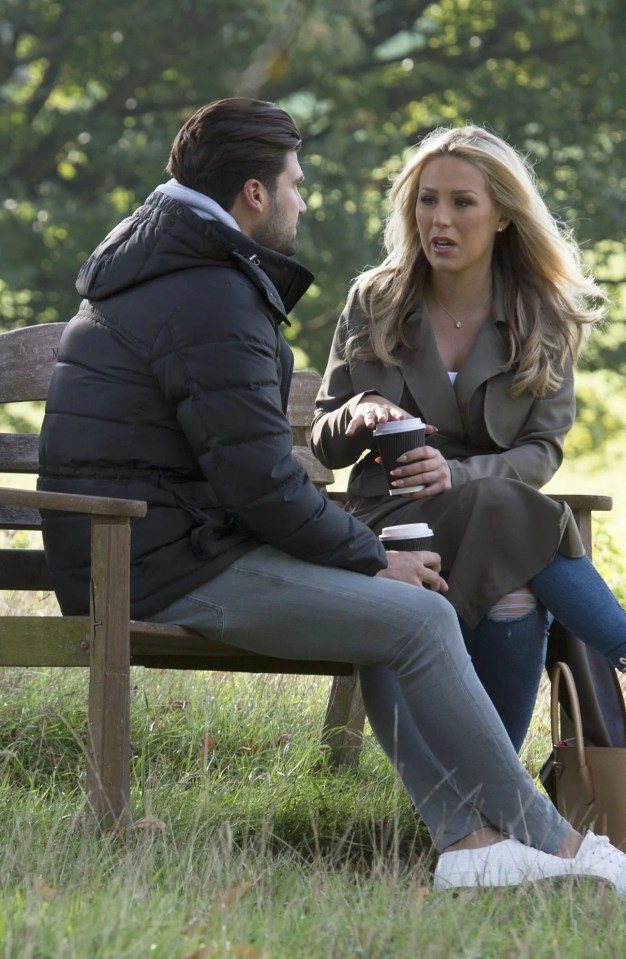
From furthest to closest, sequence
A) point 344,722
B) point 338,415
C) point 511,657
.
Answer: point 344,722 < point 338,415 < point 511,657

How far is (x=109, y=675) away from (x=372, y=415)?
0.95 metres

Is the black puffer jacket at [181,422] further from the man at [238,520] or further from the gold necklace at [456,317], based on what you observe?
the gold necklace at [456,317]

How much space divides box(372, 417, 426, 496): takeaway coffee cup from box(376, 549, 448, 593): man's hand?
0.83ft

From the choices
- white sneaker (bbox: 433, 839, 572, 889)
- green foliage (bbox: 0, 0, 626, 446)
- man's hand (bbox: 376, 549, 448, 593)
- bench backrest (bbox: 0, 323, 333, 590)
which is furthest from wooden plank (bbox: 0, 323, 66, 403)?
green foliage (bbox: 0, 0, 626, 446)

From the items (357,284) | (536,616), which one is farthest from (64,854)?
(357,284)

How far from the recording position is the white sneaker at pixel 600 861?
296 cm

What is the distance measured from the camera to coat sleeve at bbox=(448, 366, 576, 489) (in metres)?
3.69

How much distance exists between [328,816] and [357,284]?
1484mm

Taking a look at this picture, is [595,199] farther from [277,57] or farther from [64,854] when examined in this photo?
[64,854]

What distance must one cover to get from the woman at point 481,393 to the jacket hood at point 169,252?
52cm

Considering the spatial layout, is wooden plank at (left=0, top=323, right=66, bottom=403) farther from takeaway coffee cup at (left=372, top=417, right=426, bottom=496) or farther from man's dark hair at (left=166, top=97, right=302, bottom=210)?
takeaway coffee cup at (left=372, top=417, right=426, bottom=496)

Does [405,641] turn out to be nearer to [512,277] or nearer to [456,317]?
[456,317]

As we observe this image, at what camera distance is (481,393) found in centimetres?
383

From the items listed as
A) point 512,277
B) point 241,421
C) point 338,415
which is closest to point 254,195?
point 241,421
